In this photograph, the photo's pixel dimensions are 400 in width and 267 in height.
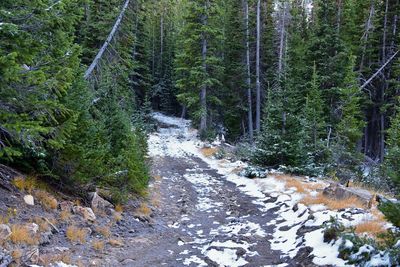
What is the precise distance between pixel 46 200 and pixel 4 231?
1.92m

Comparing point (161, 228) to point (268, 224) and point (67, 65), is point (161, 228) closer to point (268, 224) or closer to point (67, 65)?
point (268, 224)

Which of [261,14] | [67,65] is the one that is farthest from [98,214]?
[261,14]

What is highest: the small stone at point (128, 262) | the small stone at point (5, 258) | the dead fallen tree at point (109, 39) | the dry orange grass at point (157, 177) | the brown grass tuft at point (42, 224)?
the dead fallen tree at point (109, 39)

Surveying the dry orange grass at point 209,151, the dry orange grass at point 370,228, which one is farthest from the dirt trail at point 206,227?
the dry orange grass at point 209,151

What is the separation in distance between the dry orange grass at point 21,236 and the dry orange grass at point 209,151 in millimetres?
16270

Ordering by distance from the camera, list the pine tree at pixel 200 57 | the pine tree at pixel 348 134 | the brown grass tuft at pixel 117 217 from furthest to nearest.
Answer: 1. the pine tree at pixel 200 57
2. the pine tree at pixel 348 134
3. the brown grass tuft at pixel 117 217

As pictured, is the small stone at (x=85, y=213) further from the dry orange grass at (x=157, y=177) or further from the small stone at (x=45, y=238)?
the dry orange grass at (x=157, y=177)

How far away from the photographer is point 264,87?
32219 mm

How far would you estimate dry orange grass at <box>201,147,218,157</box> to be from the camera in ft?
72.7

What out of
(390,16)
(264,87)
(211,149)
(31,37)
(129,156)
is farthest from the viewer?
(264,87)

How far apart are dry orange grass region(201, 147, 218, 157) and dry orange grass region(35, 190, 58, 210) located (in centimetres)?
1478

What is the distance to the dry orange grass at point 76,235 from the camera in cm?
679

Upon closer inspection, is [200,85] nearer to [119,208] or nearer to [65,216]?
[119,208]

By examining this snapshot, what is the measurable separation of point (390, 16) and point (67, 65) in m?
30.6
